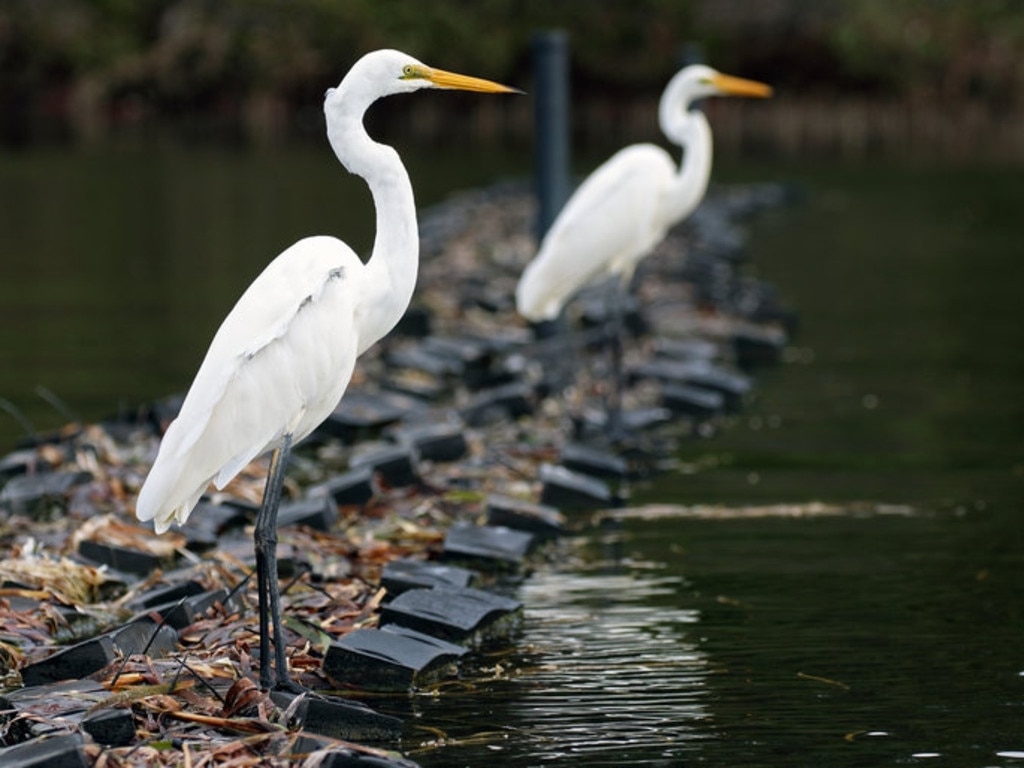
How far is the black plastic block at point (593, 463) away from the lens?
9266mm

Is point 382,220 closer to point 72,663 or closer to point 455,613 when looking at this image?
point 455,613

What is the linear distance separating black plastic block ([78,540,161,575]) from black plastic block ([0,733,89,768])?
2404 millimetres

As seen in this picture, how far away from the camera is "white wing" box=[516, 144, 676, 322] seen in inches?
434

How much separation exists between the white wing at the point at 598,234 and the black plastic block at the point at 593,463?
189 cm

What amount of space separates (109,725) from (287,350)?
1.19 metres

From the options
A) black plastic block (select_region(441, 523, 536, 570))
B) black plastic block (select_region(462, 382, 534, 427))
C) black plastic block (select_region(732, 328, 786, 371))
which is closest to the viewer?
black plastic block (select_region(441, 523, 536, 570))

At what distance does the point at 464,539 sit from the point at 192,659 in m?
1.71

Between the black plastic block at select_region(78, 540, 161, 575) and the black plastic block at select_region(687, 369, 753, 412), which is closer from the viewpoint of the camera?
the black plastic block at select_region(78, 540, 161, 575)

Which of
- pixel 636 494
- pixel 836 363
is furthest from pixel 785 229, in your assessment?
pixel 636 494

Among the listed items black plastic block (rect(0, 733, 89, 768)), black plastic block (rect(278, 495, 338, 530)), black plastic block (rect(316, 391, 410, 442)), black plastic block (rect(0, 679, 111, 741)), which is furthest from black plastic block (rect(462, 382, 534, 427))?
black plastic block (rect(0, 733, 89, 768))

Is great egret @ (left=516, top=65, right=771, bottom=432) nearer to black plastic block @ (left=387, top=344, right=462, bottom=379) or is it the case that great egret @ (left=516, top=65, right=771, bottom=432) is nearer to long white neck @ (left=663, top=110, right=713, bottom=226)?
long white neck @ (left=663, top=110, right=713, bottom=226)

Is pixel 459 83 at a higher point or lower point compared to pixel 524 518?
higher

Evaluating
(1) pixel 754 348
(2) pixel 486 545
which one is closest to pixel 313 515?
(2) pixel 486 545

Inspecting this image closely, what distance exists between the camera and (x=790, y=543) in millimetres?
8047
